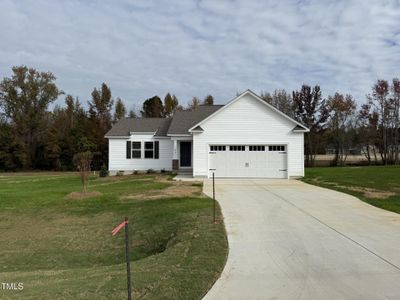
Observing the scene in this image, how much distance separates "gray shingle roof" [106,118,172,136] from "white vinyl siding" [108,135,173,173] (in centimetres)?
57

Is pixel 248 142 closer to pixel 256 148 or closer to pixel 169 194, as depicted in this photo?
pixel 256 148

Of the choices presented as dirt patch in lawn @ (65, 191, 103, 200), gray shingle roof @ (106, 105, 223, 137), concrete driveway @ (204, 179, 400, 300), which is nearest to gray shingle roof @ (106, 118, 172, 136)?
gray shingle roof @ (106, 105, 223, 137)

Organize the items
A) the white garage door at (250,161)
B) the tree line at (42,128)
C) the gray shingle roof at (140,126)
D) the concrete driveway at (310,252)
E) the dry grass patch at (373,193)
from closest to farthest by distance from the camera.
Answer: the concrete driveway at (310,252), the dry grass patch at (373,193), the white garage door at (250,161), the gray shingle roof at (140,126), the tree line at (42,128)

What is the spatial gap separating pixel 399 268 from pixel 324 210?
217 inches

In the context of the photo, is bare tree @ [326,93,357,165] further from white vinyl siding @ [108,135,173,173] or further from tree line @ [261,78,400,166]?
white vinyl siding @ [108,135,173,173]

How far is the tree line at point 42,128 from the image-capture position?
41.3m

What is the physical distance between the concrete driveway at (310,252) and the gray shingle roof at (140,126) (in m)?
17.5

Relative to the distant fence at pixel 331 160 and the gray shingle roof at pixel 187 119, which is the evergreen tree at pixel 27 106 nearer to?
the gray shingle roof at pixel 187 119

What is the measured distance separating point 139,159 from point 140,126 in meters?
2.93

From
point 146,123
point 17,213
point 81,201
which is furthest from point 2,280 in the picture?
point 146,123

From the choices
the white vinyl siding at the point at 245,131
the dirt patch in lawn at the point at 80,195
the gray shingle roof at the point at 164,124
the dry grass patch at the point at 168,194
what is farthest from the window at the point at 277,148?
the dirt patch in lawn at the point at 80,195

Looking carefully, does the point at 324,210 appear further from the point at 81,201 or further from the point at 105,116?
the point at 105,116

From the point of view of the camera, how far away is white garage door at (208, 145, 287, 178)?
2284cm

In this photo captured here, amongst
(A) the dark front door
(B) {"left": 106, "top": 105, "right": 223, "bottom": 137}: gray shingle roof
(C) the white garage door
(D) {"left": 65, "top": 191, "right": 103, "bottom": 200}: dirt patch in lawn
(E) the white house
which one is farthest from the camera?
(A) the dark front door
